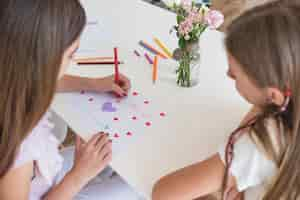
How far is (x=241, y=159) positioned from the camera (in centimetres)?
85

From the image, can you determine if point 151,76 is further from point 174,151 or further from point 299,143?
point 299,143

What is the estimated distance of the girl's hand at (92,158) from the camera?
0.99 m

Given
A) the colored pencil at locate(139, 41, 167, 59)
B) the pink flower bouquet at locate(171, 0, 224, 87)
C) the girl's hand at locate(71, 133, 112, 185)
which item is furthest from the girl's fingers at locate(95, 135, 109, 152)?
the colored pencil at locate(139, 41, 167, 59)

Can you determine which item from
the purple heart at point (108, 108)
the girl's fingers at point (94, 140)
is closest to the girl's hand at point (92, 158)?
the girl's fingers at point (94, 140)

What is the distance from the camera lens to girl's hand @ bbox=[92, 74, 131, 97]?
3.83ft

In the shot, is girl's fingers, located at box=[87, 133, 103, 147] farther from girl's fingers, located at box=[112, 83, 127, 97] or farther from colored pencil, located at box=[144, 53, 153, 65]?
colored pencil, located at box=[144, 53, 153, 65]

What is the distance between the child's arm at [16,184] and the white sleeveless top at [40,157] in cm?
2

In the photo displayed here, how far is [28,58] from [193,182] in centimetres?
43

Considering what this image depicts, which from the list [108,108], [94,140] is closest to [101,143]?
[94,140]

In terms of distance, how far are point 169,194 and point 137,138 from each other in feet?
0.61

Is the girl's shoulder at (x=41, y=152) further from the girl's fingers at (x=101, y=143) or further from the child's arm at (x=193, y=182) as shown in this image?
the child's arm at (x=193, y=182)

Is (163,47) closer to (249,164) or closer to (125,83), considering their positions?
(125,83)

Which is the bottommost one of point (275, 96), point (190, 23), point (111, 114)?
point (111, 114)

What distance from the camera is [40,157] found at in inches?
36.3
